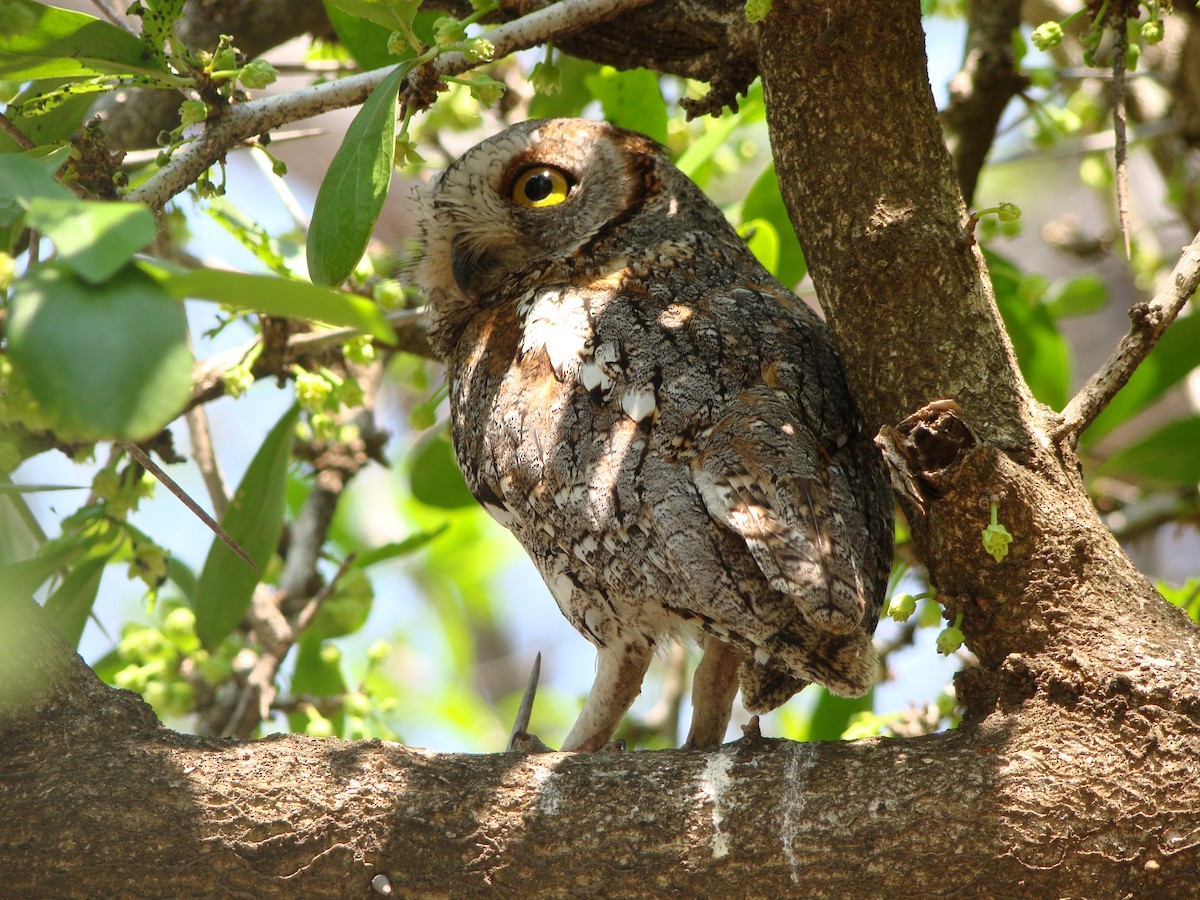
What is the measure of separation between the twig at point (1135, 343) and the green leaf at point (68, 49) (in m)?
1.40

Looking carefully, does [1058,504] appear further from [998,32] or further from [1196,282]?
[998,32]

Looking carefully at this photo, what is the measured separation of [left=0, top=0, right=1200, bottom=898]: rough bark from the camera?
1488 mm

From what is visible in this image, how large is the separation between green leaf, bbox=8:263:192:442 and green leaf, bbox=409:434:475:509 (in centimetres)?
189

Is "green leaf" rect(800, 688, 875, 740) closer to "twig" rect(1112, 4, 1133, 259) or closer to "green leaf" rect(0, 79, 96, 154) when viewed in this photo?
"twig" rect(1112, 4, 1133, 259)

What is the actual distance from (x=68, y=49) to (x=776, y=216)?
1573 mm

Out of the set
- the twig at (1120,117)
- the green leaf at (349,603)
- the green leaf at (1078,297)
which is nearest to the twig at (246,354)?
the green leaf at (349,603)

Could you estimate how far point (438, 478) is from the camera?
2902 mm

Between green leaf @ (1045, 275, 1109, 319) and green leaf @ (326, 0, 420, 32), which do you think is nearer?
green leaf @ (326, 0, 420, 32)

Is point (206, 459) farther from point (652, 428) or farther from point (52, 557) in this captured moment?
point (652, 428)

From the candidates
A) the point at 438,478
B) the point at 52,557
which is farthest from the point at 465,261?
the point at 52,557

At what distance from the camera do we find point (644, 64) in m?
2.16

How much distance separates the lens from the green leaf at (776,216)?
8.80 ft

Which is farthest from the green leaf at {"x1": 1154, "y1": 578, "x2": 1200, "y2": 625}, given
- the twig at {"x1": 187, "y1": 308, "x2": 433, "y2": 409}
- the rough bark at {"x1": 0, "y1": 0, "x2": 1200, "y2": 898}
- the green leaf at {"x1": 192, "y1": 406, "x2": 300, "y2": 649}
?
the green leaf at {"x1": 192, "y1": 406, "x2": 300, "y2": 649}

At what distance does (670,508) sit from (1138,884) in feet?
2.54
